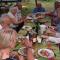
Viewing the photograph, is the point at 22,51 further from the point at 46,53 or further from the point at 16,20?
the point at 16,20

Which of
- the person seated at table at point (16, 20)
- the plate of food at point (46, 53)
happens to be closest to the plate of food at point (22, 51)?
the plate of food at point (46, 53)

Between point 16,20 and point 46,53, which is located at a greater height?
point 46,53

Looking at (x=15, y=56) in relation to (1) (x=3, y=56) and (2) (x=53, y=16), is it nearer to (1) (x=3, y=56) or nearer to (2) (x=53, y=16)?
(1) (x=3, y=56)

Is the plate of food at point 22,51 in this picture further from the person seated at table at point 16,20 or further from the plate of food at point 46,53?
the person seated at table at point 16,20

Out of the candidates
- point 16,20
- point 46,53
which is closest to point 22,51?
point 46,53

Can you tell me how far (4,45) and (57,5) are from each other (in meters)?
2.48

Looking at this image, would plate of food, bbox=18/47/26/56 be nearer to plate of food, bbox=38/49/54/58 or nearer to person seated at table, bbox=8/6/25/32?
plate of food, bbox=38/49/54/58

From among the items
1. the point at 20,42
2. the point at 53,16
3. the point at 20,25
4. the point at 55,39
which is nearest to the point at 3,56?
the point at 20,42

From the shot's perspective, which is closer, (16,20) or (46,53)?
Answer: (46,53)

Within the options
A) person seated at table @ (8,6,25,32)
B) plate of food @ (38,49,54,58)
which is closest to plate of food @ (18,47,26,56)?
plate of food @ (38,49,54,58)

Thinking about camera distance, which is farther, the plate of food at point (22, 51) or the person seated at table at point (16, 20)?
the person seated at table at point (16, 20)

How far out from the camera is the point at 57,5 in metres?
4.21

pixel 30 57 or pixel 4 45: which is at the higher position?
pixel 4 45

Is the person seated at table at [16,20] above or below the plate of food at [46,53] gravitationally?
below
